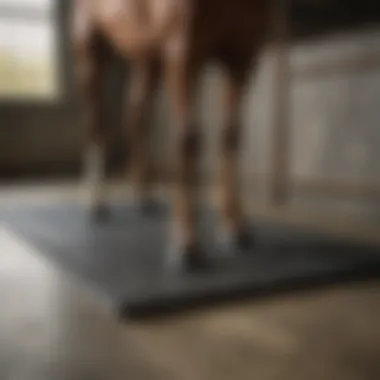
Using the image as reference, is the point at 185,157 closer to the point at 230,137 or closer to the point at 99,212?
the point at 230,137

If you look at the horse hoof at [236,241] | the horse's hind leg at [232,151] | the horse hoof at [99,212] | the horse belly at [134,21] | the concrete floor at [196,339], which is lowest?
the horse hoof at [99,212]

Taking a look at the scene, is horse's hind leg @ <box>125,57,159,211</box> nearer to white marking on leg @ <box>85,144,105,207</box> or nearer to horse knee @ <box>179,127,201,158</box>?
white marking on leg @ <box>85,144,105,207</box>

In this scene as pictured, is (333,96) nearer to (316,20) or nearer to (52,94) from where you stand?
(316,20)

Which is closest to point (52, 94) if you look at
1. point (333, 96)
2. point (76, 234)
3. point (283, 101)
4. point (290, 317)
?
point (283, 101)

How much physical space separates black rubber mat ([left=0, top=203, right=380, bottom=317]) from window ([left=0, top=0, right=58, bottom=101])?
5.27ft

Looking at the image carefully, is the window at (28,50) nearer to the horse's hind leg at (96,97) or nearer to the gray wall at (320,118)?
the gray wall at (320,118)

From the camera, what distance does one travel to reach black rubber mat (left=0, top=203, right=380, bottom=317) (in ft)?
3.55

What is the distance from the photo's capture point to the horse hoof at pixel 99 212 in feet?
6.10

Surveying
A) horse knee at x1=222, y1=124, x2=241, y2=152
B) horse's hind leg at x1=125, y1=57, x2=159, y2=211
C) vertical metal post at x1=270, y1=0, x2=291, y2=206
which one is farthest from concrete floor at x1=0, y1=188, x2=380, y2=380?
vertical metal post at x1=270, y1=0, x2=291, y2=206

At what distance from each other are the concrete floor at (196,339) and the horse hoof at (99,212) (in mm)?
679

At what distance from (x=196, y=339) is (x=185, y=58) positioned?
566 mm

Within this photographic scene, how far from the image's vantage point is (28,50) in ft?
11.0

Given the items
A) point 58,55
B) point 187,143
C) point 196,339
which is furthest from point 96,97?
point 58,55

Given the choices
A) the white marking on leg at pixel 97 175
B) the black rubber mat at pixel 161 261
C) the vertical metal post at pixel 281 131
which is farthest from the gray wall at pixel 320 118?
the white marking on leg at pixel 97 175
